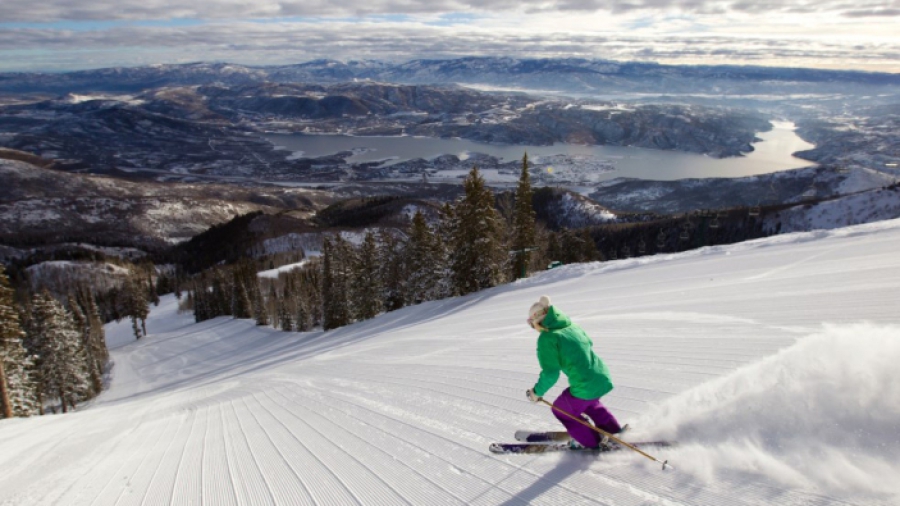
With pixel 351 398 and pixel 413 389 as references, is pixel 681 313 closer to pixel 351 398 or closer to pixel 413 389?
pixel 413 389

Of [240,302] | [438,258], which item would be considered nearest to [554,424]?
[438,258]

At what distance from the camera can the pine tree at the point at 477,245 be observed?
1233 inches

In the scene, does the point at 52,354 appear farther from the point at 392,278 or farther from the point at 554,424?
the point at 554,424

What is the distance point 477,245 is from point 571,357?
87.2 ft

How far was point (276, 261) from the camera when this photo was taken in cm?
13212

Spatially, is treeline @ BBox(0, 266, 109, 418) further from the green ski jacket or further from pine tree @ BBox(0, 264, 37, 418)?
the green ski jacket

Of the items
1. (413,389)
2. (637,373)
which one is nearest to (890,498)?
(637,373)

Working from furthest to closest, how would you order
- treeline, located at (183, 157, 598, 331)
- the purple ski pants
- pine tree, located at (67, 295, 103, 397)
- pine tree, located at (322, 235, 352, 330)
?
pine tree, located at (67, 295, 103, 397) → pine tree, located at (322, 235, 352, 330) → treeline, located at (183, 157, 598, 331) → the purple ski pants

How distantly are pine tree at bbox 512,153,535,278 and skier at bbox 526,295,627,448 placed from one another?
30.8m

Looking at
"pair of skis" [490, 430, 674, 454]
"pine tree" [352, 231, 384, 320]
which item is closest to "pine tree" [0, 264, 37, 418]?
"pine tree" [352, 231, 384, 320]

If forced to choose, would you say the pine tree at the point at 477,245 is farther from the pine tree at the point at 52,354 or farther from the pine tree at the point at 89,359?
the pine tree at the point at 89,359

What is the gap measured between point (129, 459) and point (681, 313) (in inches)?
446

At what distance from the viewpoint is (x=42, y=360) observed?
3838 centimetres

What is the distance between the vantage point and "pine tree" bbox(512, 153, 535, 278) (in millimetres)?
35531
